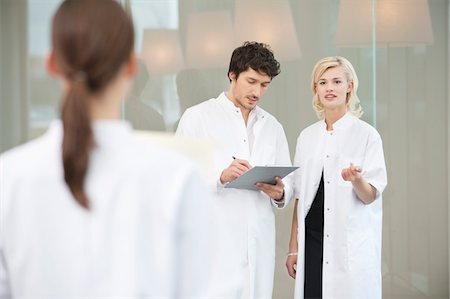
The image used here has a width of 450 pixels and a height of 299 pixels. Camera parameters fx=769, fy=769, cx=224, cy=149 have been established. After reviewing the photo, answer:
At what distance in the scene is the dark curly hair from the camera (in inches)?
138

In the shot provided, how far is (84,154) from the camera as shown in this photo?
1.14 m

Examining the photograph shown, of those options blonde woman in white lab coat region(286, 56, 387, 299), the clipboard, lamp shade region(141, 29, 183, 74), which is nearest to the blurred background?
lamp shade region(141, 29, 183, 74)

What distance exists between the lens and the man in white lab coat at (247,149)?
3.52 meters

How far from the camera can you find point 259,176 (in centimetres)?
336

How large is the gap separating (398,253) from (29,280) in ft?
12.5

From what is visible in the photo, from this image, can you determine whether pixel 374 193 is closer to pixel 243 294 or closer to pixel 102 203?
pixel 243 294

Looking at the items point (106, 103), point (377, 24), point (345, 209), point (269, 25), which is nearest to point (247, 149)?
point (345, 209)

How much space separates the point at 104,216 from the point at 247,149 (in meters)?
2.42

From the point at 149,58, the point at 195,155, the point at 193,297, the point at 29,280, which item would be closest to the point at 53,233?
the point at 29,280

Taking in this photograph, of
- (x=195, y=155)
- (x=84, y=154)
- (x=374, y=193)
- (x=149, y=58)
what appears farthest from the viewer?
(x=149, y=58)

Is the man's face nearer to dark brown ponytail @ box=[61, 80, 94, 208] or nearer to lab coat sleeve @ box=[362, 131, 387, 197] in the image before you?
lab coat sleeve @ box=[362, 131, 387, 197]

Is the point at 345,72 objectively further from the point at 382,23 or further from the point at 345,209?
the point at 382,23

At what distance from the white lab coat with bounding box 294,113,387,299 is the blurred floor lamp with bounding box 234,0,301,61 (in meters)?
1.11

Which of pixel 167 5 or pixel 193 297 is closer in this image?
pixel 193 297
